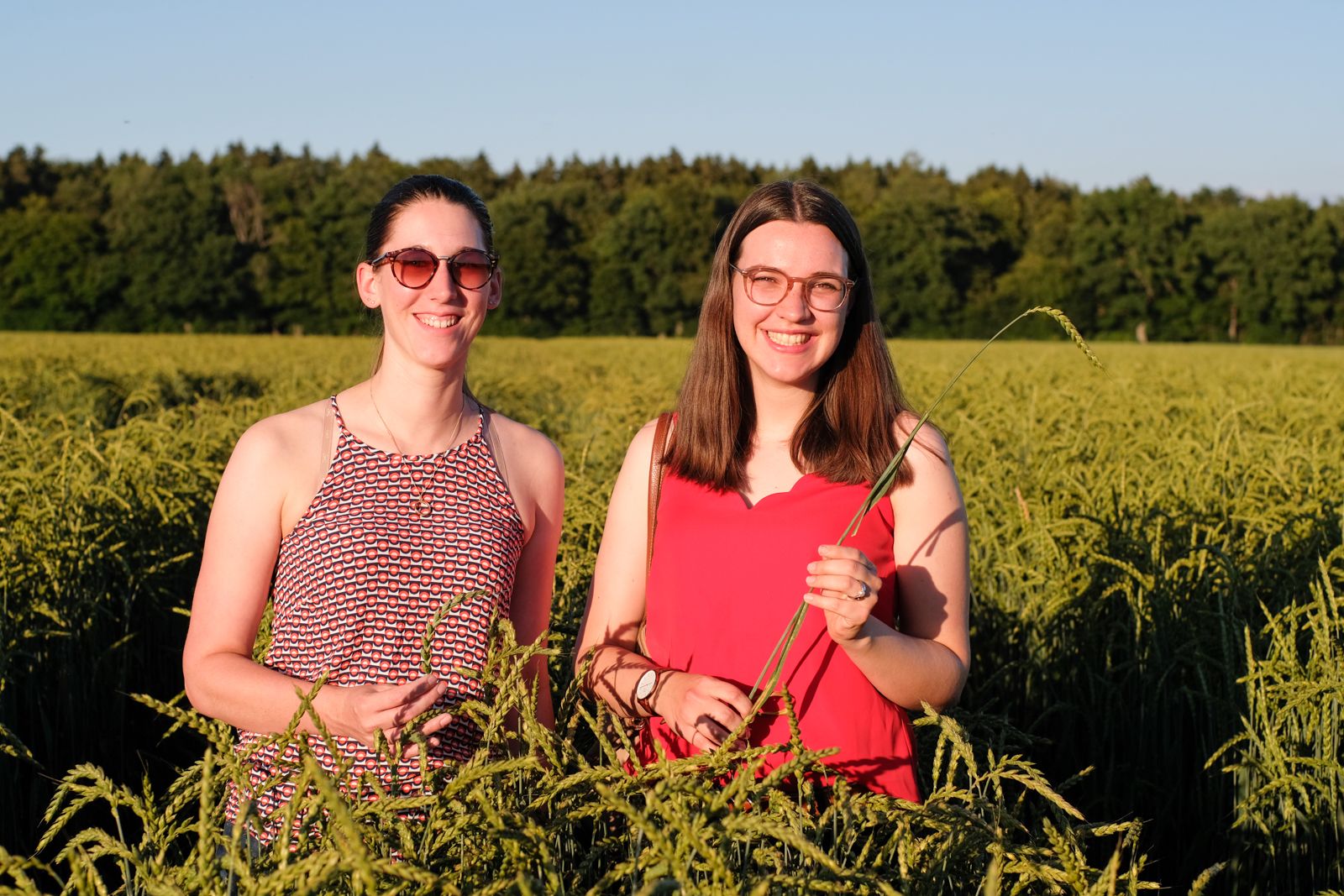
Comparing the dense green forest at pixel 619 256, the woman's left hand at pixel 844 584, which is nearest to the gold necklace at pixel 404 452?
the woman's left hand at pixel 844 584

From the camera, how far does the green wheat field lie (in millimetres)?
1263

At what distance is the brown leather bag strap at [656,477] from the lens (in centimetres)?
211

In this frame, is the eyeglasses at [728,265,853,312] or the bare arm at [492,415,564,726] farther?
the bare arm at [492,415,564,726]

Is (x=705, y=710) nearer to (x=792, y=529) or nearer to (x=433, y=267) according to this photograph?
(x=792, y=529)

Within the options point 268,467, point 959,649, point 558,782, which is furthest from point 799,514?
point 268,467

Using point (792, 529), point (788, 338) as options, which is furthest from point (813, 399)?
point (792, 529)

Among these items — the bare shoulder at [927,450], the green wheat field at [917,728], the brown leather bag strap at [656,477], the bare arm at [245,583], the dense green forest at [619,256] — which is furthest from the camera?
the dense green forest at [619,256]

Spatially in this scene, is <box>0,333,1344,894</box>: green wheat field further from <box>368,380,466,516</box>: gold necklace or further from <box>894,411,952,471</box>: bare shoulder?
<box>894,411,952,471</box>: bare shoulder

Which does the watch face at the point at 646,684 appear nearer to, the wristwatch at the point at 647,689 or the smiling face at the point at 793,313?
the wristwatch at the point at 647,689

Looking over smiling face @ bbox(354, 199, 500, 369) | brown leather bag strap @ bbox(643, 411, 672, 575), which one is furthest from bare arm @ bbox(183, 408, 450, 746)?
brown leather bag strap @ bbox(643, 411, 672, 575)

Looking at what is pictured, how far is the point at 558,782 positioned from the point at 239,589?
2.92 feet

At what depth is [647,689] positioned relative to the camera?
6.31 ft

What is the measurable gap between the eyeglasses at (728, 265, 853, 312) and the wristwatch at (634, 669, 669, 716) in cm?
67

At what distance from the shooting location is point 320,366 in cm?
1377
